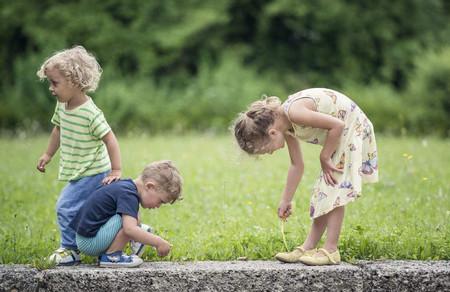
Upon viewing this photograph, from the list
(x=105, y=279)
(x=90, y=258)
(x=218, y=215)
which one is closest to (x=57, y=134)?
(x=90, y=258)

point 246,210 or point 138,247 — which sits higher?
point 246,210

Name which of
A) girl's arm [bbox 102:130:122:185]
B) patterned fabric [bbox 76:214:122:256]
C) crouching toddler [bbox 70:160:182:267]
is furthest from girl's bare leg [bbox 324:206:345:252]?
girl's arm [bbox 102:130:122:185]

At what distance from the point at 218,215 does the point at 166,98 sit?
36.0 ft

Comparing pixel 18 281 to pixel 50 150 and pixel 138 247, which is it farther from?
pixel 50 150

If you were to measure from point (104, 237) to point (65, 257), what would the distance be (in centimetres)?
38

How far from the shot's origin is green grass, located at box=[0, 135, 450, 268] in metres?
4.38

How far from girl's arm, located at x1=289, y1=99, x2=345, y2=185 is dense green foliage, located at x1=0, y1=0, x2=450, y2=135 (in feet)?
34.3

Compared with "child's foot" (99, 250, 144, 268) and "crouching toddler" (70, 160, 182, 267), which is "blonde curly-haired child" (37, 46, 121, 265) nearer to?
"crouching toddler" (70, 160, 182, 267)

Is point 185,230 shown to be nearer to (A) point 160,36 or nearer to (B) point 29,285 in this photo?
(B) point 29,285

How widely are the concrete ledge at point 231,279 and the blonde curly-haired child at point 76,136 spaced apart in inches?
17.1

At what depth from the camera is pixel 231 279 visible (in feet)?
12.6

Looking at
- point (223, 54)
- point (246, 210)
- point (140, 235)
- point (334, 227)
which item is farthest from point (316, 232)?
point (223, 54)

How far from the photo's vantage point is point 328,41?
67.5 feet

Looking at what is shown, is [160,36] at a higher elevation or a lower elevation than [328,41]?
lower
